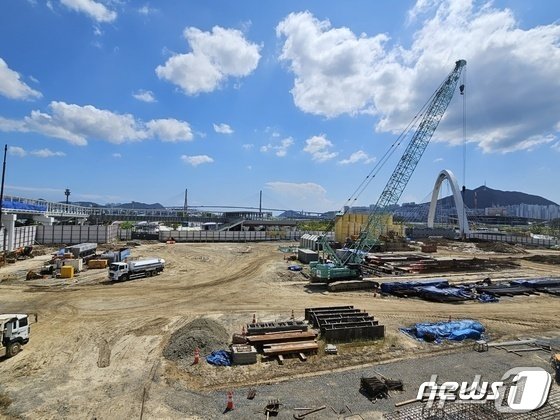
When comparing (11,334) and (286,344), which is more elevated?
(11,334)

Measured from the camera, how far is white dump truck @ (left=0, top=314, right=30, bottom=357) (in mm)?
16234

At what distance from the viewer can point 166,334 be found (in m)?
20.1

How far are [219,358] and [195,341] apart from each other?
187cm

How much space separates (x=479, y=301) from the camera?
29406 mm

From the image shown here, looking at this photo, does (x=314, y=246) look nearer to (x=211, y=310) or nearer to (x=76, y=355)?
(x=211, y=310)

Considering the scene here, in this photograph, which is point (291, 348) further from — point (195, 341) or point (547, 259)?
point (547, 259)

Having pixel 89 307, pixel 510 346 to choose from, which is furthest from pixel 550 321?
pixel 89 307

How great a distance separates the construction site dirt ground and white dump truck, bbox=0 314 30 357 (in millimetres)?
578

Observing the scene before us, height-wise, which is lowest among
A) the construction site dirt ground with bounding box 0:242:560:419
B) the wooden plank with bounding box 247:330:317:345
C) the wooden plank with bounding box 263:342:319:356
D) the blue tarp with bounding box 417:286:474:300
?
the construction site dirt ground with bounding box 0:242:560:419

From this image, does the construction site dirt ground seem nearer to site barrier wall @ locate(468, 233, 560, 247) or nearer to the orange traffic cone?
the orange traffic cone

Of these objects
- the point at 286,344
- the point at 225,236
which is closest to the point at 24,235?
the point at 225,236

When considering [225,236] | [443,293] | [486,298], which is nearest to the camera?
[443,293]

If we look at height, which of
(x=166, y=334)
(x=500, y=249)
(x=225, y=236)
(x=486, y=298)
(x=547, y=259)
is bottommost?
(x=166, y=334)

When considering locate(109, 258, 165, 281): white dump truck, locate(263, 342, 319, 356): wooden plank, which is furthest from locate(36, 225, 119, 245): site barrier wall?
locate(263, 342, 319, 356): wooden plank
